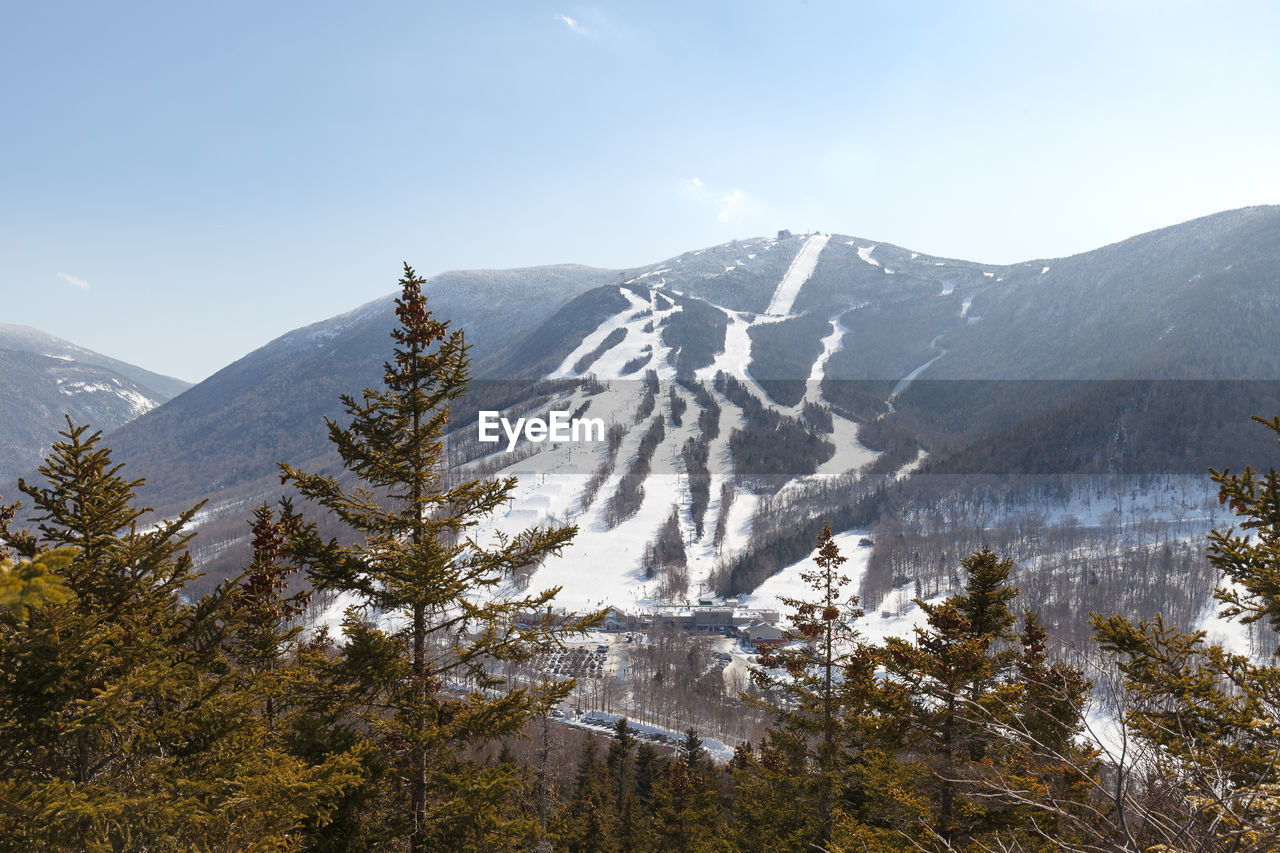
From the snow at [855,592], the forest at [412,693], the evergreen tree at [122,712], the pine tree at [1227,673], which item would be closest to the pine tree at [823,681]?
the forest at [412,693]

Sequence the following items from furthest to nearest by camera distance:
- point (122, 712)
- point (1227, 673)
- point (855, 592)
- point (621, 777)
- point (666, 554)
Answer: point (666, 554)
point (855, 592)
point (621, 777)
point (1227, 673)
point (122, 712)

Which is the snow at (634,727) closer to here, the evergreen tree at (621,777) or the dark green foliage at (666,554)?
the evergreen tree at (621,777)

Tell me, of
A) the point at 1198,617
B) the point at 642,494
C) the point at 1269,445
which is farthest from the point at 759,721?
the point at 1269,445

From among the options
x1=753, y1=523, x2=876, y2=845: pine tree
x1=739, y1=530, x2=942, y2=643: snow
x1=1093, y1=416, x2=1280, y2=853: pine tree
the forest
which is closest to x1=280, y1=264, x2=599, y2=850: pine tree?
the forest

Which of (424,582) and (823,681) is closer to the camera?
(424,582)

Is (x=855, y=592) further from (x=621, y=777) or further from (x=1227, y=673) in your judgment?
(x=1227, y=673)

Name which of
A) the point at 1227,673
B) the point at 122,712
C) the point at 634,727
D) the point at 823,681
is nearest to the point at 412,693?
the point at 122,712

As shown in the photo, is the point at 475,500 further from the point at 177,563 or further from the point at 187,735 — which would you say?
the point at 187,735
